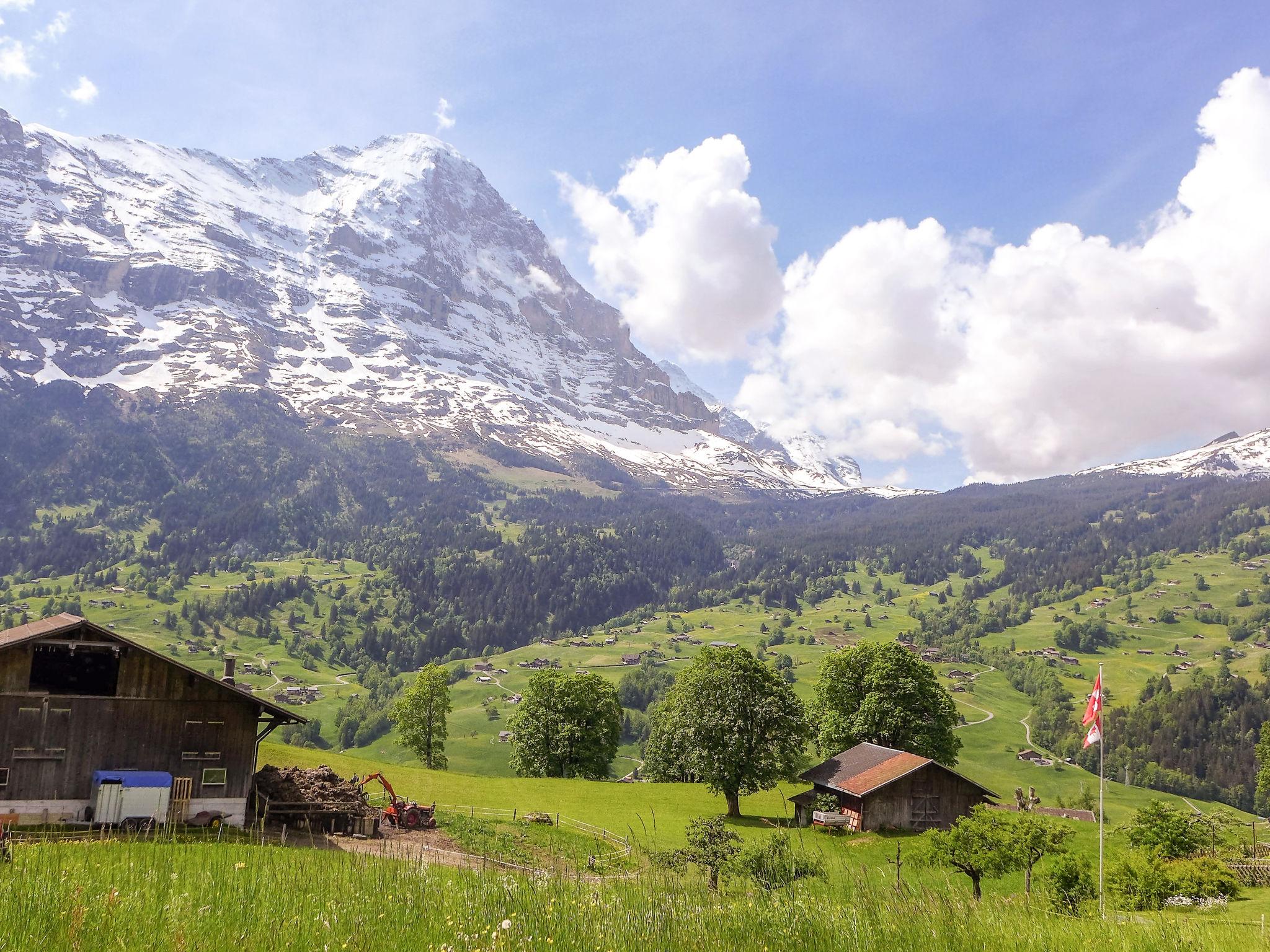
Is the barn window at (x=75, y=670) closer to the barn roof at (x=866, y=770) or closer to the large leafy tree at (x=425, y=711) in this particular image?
the barn roof at (x=866, y=770)

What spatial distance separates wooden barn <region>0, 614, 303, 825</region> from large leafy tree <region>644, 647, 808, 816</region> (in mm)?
34947

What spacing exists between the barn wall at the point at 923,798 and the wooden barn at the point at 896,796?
47 millimetres

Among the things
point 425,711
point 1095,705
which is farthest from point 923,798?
point 425,711

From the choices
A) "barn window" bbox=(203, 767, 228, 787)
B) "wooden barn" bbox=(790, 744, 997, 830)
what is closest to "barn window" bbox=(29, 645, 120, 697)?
"barn window" bbox=(203, 767, 228, 787)

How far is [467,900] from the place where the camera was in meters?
8.59

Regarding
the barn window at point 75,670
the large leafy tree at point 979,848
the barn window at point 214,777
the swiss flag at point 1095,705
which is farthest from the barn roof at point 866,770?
→ the barn window at point 75,670

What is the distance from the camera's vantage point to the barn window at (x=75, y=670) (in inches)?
1449

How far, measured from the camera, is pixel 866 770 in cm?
6112

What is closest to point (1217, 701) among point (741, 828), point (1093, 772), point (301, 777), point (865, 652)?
point (1093, 772)

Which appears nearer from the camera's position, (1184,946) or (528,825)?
(1184,946)

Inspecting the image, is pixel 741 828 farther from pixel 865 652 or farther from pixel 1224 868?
pixel 1224 868

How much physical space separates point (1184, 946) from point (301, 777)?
153 feet

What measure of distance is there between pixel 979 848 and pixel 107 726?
4192cm

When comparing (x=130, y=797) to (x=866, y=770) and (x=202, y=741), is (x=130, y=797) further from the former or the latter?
(x=866, y=770)
